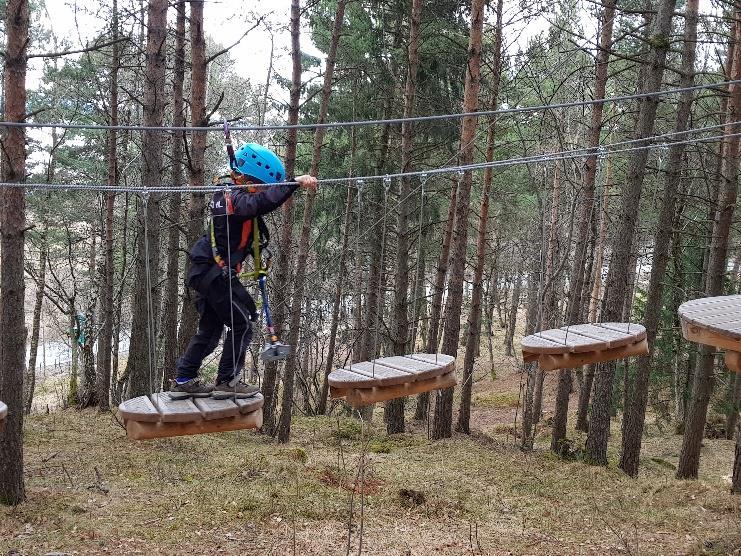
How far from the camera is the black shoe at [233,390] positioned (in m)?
4.64

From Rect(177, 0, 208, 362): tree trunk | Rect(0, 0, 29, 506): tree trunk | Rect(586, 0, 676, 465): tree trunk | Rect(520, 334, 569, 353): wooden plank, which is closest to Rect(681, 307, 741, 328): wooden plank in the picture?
Rect(520, 334, 569, 353): wooden plank

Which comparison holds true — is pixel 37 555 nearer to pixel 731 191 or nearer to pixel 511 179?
pixel 731 191

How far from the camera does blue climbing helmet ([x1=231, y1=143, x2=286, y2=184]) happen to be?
187 inches

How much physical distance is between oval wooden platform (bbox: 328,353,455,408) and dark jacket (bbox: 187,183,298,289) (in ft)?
4.02

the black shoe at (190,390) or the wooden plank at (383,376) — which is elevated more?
the wooden plank at (383,376)

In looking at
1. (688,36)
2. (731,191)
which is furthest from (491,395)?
(688,36)

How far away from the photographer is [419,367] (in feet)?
17.7

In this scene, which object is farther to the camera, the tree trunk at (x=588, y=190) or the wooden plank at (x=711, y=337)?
the tree trunk at (x=588, y=190)

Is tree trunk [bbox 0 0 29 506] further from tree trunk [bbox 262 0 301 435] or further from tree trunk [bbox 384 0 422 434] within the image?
tree trunk [bbox 384 0 422 434]

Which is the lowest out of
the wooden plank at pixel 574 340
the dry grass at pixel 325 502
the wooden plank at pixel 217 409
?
the dry grass at pixel 325 502

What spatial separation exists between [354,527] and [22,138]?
5194 millimetres

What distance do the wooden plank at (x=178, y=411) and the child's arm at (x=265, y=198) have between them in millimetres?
1322

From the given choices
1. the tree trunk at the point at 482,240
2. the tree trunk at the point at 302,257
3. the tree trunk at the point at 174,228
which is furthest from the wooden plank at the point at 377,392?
the tree trunk at the point at 482,240

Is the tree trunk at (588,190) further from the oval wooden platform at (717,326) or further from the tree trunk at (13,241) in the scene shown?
the tree trunk at (13,241)
